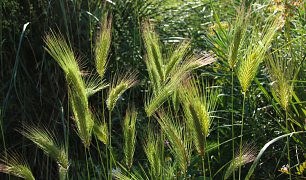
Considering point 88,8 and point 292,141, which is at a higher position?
point 88,8

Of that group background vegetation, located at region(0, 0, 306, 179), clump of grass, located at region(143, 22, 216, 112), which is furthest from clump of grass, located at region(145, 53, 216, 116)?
background vegetation, located at region(0, 0, 306, 179)

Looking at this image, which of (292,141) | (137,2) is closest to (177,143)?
(292,141)

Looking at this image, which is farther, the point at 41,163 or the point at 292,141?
the point at 41,163

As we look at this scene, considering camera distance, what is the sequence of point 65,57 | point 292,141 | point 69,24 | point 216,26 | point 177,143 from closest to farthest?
point 177,143 < point 65,57 < point 292,141 < point 216,26 < point 69,24

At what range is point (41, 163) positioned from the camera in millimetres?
4055

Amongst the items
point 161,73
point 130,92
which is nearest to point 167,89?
point 161,73

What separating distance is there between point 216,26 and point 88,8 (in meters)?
0.90

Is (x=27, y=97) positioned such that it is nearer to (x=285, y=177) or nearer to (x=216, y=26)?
(x=216, y=26)

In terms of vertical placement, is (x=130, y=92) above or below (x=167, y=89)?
below

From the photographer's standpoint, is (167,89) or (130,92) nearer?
(167,89)

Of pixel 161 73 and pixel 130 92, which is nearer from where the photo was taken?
pixel 161 73

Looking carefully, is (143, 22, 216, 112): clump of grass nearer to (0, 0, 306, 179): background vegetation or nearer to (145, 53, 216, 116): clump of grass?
(145, 53, 216, 116): clump of grass

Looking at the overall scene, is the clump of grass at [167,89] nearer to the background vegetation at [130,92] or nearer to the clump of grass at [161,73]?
the clump of grass at [161,73]

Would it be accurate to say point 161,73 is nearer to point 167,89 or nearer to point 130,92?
point 167,89
